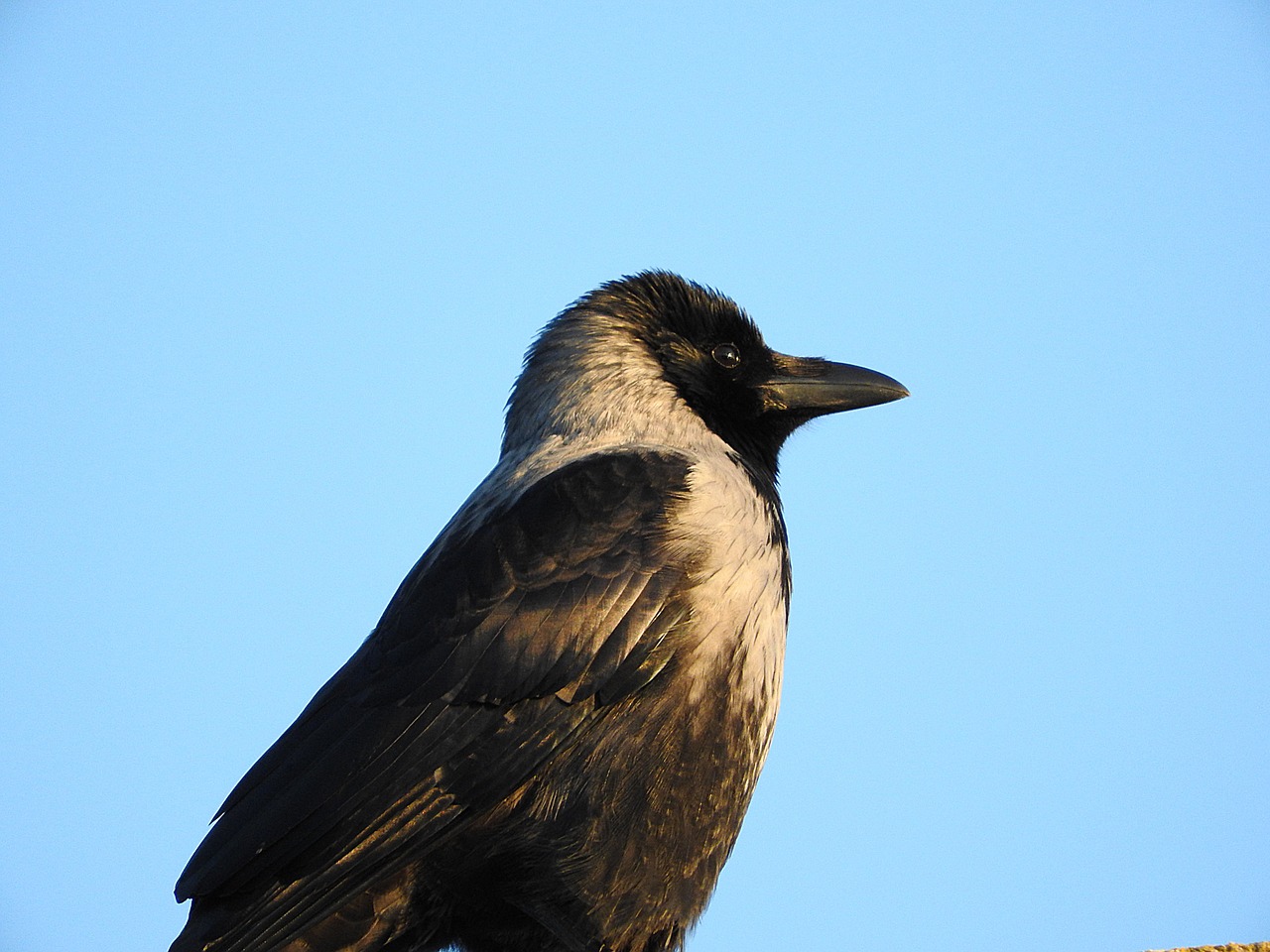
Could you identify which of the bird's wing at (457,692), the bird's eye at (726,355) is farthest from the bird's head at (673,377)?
the bird's wing at (457,692)

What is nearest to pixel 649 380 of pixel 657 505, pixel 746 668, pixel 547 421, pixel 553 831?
pixel 547 421

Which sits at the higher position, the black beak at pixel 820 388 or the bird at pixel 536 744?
the black beak at pixel 820 388

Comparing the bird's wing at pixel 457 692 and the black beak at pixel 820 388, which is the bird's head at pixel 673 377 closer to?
the black beak at pixel 820 388

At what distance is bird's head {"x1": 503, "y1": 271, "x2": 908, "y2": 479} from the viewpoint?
6488 mm

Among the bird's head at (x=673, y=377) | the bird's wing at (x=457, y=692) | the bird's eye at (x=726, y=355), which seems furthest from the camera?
the bird's eye at (x=726, y=355)

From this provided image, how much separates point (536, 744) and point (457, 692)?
1.02 ft

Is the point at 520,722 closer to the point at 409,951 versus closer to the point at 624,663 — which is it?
the point at 624,663

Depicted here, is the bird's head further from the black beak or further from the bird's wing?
the bird's wing

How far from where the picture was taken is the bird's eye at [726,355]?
6.81 m

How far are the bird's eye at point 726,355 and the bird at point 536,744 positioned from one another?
3.08ft

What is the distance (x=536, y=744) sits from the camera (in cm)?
517

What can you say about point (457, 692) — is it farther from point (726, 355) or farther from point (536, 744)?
point (726, 355)

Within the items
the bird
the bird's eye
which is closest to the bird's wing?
the bird

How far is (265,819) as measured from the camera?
4.98 metres
